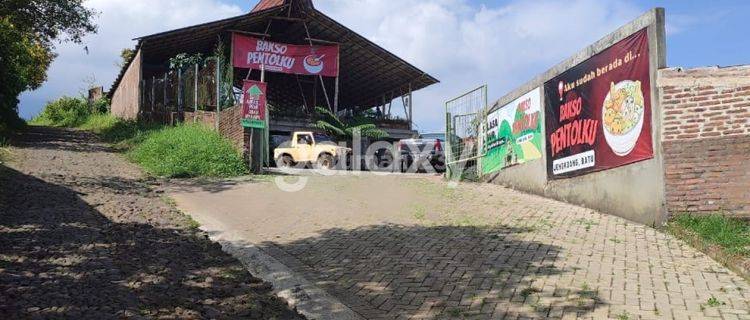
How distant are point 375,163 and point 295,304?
1321 cm

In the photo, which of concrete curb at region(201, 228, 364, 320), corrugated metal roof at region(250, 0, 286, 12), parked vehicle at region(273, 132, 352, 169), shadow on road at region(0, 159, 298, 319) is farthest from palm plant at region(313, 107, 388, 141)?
concrete curb at region(201, 228, 364, 320)

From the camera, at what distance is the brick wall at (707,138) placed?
305 inches

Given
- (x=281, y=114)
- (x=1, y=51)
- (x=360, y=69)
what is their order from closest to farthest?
→ (x=1, y=51) → (x=281, y=114) → (x=360, y=69)

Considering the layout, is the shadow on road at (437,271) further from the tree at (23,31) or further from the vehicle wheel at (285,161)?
the tree at (23,31)

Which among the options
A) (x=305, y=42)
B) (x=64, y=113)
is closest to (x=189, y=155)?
(x=305, y=42)

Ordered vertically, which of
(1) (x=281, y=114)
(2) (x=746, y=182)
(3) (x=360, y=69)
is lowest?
(2) (x=746, y=182)

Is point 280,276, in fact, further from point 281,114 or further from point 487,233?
point 281,114

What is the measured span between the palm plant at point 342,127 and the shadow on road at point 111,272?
14.6 m

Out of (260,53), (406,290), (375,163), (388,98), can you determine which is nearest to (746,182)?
(406,290)

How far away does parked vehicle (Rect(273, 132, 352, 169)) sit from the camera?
17.6 m

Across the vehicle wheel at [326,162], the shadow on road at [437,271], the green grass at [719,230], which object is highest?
the vehicle wheel at [326,162]

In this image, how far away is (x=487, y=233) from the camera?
802cm

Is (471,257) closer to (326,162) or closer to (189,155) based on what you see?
(189,155)

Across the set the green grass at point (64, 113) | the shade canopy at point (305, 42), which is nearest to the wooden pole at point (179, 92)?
the shade canopy at point (305, 42)
